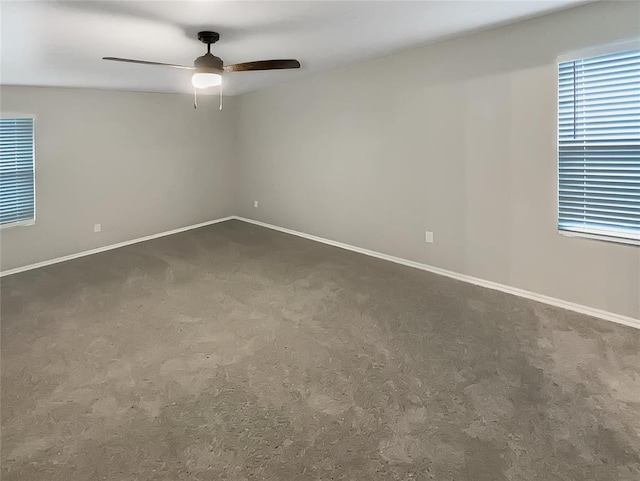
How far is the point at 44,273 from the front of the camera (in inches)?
189

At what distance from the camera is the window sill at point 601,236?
3.15 metres

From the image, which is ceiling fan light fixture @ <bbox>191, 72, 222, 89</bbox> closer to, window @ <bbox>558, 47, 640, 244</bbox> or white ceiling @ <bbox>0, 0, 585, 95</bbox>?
white ceiling @ <bbox>0, 0, 585, 95</bbox>

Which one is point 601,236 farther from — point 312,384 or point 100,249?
point 100,249

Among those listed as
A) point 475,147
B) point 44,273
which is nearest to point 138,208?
point 44,273

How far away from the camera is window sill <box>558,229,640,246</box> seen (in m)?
3.15

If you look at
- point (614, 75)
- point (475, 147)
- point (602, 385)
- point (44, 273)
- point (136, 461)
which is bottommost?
point (136, 461)

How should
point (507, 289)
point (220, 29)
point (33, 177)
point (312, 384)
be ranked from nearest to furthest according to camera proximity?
1. point (312, 384)
2. point (220, 29)
3. point (507, 289)
4. point (33, 177)

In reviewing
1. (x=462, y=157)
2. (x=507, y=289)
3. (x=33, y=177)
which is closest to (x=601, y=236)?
(x=507, y=289)

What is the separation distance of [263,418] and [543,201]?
283 centimetres

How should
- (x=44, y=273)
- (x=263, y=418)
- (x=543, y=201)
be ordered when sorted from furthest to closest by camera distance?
1. (x=44, y=273)
2. (x=543, y=201)
3. (x=263, y=418)

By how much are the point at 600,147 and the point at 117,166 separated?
5.41 metres

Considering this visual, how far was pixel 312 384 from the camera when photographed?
2578mm

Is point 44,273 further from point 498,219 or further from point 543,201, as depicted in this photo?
point 543,201

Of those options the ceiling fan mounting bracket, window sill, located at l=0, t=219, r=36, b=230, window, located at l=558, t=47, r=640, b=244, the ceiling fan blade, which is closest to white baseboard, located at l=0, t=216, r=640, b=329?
window sill, located at l=0, t=219, r=36, b=230
